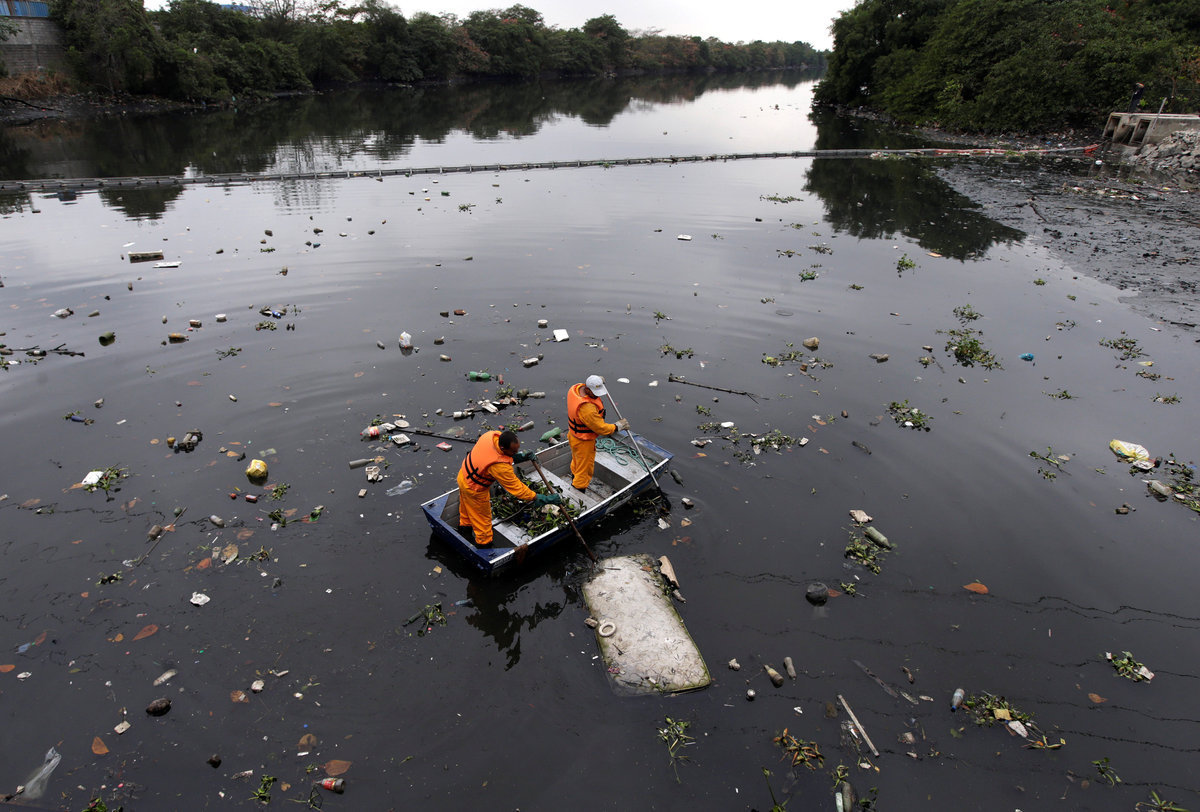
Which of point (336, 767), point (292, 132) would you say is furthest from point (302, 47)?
point (336, 767)

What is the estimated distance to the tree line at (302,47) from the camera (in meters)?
44.7

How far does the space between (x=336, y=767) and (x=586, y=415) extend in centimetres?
469

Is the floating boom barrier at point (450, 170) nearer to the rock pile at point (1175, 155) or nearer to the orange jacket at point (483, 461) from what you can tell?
the rock pile at point (1175, 155)

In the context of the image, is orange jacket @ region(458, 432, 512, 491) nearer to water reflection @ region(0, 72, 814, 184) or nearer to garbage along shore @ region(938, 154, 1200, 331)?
garbage along shore @ region(938, 154, 1200, 331)

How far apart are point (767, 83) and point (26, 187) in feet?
374

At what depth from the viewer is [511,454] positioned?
7.10 metres

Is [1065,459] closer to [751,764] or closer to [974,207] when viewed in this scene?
[751,764]

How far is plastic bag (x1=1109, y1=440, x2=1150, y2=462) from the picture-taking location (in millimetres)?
9438

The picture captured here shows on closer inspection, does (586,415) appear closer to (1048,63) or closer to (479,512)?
(479,512)

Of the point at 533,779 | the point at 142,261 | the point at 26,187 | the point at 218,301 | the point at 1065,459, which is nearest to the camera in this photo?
the point at 533,779

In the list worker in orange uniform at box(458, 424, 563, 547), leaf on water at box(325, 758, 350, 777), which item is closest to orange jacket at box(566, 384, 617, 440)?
worker in orange uniform at box(458, 424, 563, 547)

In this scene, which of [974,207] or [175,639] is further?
[974,207]

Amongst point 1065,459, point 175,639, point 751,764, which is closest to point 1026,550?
point 1065,459

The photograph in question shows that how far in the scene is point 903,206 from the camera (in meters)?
24.0
